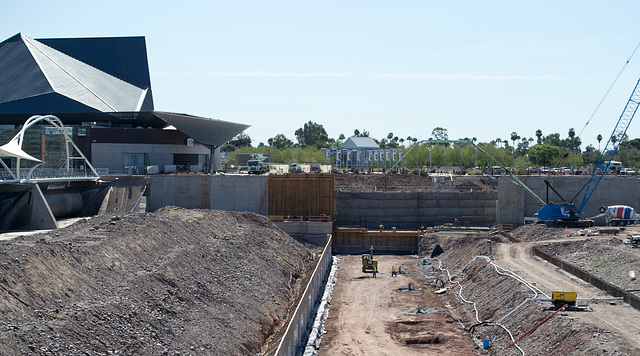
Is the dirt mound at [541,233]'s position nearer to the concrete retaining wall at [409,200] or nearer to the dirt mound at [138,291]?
the concrete retaining wall at [409,200]

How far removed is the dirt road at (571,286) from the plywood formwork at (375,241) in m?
11.8

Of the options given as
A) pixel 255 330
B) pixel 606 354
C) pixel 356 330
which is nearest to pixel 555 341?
pixel 606 354

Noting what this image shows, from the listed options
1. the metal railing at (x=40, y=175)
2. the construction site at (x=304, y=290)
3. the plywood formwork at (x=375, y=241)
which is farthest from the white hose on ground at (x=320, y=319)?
the metal railing at (x=40, y=175)

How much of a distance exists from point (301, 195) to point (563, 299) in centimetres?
3618

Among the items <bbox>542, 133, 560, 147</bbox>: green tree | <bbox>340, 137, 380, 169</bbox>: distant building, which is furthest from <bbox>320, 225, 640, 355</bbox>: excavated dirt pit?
<bbox>542, 133, 560, 147</bbox>: green tree

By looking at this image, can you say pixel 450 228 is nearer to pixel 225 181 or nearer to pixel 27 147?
pixel 225 181

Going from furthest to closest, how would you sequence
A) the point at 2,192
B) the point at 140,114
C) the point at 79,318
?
the point at 140,114
the point at 2,192
the point at 79,318

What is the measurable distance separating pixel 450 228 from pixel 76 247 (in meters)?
39.1

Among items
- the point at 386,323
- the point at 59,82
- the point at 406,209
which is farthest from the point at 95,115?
the point at 386,323

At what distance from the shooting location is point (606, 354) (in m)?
20.8

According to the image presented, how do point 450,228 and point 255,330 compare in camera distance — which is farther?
point 450,228

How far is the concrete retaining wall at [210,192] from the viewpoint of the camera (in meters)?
61.2

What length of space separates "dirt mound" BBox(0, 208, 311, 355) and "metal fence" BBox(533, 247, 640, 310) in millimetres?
16044

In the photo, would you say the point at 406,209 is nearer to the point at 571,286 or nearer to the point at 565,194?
the point at 565,194
